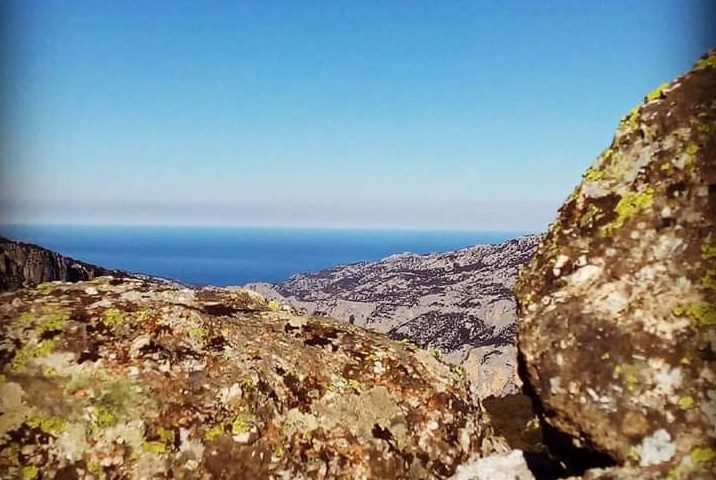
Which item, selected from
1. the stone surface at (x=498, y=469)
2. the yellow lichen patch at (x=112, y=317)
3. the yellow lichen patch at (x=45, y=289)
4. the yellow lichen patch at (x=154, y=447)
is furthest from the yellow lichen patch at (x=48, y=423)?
the stone surface at (x=498, y=469)

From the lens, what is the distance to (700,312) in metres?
8.26

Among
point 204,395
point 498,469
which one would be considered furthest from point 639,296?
point 204,395

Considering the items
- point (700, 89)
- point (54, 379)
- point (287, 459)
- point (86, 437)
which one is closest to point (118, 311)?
point (54, 379)

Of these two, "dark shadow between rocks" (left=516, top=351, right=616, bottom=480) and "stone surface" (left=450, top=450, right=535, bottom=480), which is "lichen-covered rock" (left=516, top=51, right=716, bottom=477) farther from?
"stone surface" (left=450, top=450, right=535, bottom=480)

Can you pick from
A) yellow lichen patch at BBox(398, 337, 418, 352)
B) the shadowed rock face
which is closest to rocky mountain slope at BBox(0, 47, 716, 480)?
yellow lichen patch at BBox(398, 337, 418, 352)

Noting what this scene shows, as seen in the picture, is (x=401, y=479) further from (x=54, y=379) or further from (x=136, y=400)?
(x=54, y=379)

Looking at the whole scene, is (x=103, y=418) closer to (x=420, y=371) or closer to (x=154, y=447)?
(x=154, y=447)

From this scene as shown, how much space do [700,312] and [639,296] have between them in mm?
841

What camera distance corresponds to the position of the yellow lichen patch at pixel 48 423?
389 inches

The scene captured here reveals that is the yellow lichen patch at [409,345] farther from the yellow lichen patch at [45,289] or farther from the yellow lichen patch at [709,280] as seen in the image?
the yellow lichen patch at [45,289]

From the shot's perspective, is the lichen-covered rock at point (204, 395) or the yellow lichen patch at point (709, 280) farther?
the lichen-covered rock at point (204, 395)

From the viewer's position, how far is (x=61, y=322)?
37.9ft

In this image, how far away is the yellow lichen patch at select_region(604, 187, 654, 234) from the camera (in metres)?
9.51

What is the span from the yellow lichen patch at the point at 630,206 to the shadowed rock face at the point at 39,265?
118892 millimetres
